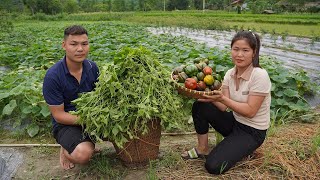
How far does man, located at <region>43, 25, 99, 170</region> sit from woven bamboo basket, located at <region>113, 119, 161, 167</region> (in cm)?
32

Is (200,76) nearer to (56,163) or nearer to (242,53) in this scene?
(242,53)

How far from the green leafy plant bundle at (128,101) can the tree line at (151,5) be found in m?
36.5

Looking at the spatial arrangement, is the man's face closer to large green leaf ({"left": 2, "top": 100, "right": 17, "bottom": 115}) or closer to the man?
the man

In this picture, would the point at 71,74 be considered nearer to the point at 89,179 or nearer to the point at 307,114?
the point at 89,179

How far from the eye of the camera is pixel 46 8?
51.4m

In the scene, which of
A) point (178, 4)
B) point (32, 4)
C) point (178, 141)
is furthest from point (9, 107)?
point (178, 4)

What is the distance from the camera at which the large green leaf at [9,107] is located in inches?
167

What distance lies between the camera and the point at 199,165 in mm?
3092

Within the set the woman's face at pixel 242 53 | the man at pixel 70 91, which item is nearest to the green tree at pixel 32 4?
the man at pixel 70 91

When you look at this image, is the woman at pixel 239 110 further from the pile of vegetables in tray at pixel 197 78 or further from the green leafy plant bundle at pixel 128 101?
the green leafy plant bundle at pixel 128 101

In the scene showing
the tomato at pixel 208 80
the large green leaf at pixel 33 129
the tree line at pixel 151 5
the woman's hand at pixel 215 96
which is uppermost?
the tree line at pixel 151 5

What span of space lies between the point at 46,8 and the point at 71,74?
5292 centimetres

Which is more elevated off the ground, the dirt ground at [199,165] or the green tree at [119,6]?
the green tree at [119,6]

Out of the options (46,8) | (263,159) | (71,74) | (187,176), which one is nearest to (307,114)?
(263,159)
